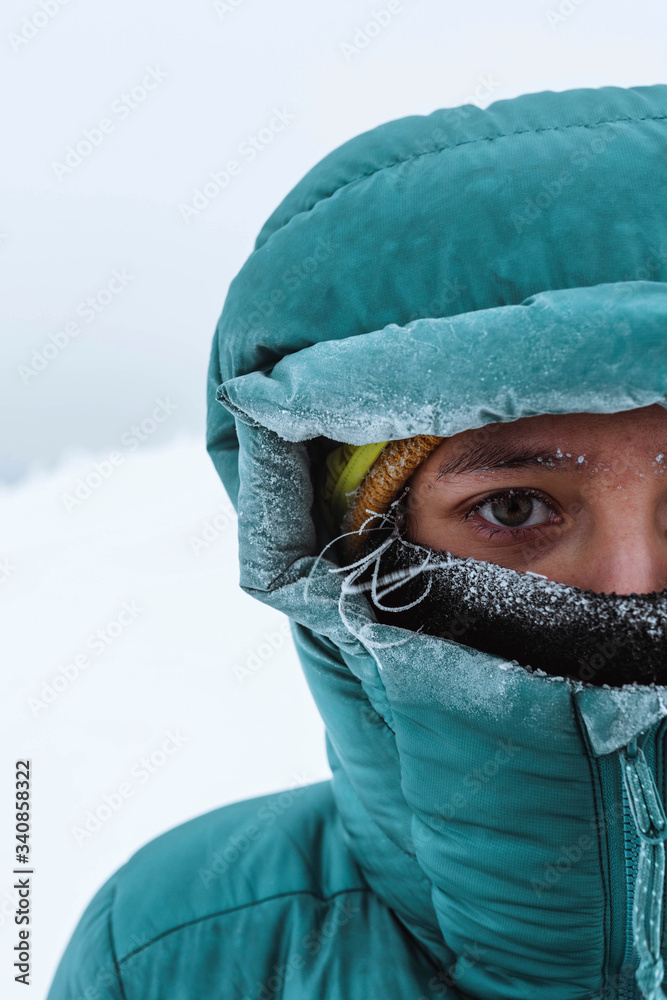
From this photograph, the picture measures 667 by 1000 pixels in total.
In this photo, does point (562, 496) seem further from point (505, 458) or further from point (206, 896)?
point (206, 896)

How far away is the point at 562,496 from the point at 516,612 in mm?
143

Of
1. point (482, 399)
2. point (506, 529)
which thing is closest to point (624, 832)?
point (506, 529)

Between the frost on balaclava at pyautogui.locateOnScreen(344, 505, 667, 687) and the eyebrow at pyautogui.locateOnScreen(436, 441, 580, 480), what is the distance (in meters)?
0.11

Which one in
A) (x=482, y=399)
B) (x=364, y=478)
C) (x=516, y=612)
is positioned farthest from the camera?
(x=364, y=478)

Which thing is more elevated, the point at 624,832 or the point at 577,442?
the point at 577,442

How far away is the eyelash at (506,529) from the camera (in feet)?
2.79

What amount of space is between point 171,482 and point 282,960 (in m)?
2.16

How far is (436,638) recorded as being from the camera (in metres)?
0.79

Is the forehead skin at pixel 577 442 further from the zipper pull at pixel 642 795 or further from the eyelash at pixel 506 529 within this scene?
the zipper pull at pixel 642 795

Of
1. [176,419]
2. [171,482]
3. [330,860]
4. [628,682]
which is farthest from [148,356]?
[628,682]

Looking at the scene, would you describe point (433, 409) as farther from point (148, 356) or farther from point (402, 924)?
point (148, 356)

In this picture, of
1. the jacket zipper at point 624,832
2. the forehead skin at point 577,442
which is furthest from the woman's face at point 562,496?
the jacket zipper at point 624,832

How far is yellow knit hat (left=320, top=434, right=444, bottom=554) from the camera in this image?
0.87 m

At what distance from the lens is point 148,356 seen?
294 centimetres
